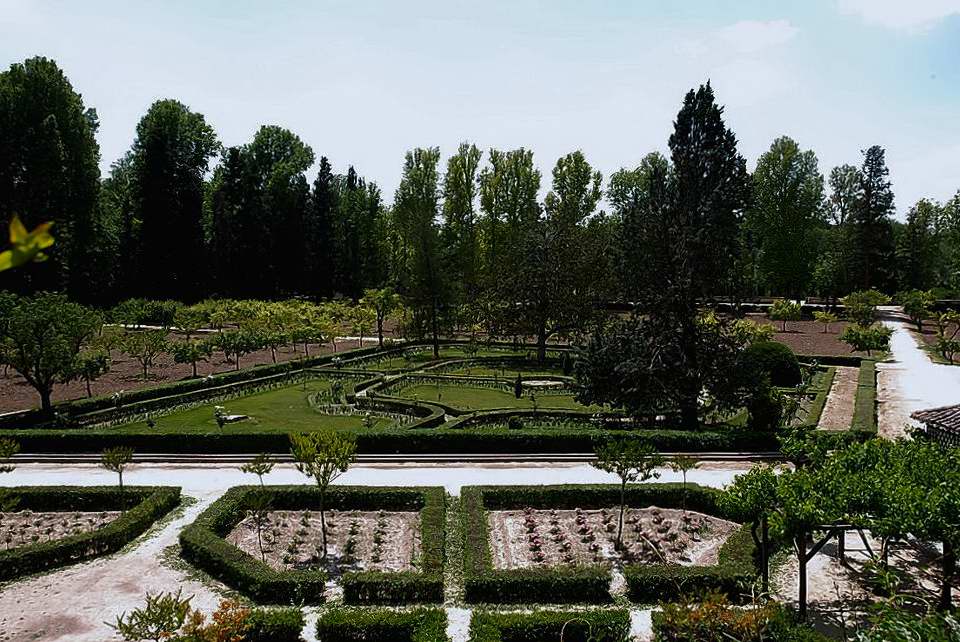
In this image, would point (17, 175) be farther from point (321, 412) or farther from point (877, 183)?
point (877, 183)

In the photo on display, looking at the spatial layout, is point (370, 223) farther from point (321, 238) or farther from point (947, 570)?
point (947, 570)

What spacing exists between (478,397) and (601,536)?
15.2 metres

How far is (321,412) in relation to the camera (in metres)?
27.5

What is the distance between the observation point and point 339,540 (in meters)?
15.9

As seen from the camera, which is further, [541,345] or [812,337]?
[812,337]

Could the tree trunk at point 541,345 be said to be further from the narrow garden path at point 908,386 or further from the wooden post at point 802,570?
the wooden post at point 802,570

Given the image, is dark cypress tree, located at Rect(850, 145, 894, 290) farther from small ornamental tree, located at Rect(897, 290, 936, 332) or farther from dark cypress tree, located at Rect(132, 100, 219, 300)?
dark cypress tree, located at Rect(132, 100, 219, 300)

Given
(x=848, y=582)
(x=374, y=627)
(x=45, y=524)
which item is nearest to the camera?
(x=374, y=627)

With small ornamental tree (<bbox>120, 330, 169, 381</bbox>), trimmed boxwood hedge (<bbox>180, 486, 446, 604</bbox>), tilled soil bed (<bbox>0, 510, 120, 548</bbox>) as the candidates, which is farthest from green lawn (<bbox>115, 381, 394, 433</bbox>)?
small ornamental tree (<bbox>120, 330, 169, 381</bbox>)

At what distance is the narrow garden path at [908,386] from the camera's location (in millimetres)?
26720

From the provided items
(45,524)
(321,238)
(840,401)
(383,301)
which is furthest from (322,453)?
(321,238)

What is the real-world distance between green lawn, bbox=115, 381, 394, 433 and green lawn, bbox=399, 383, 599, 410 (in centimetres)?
433

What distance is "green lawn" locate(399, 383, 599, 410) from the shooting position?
1145 inches

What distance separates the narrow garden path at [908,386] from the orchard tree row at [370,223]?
1144 centimetres
